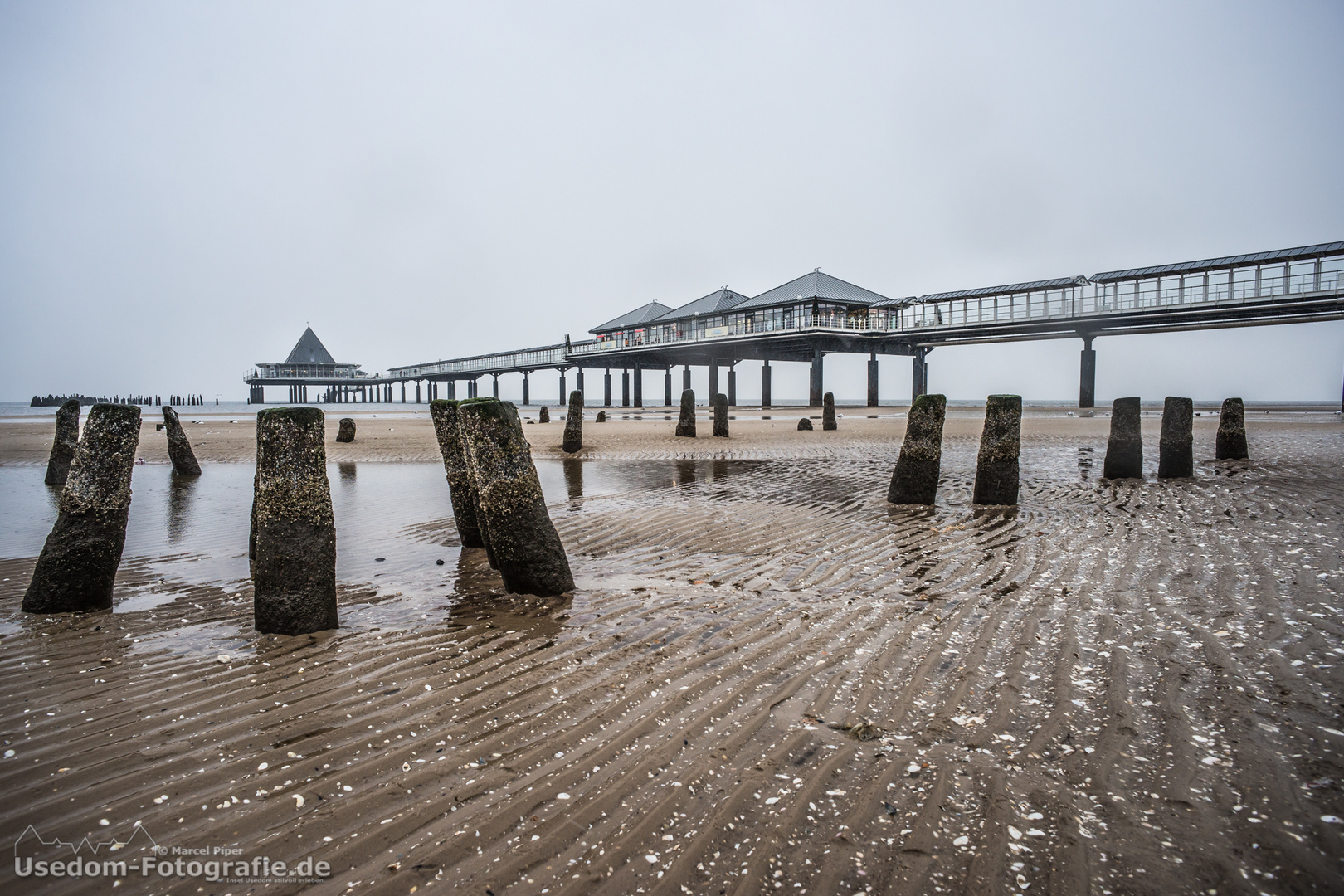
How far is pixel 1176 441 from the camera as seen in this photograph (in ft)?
31.4

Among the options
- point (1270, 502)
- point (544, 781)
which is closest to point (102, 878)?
point (544, 781)

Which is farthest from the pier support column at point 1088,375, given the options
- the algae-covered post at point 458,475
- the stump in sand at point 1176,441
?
the algae-covered post at point 458,475

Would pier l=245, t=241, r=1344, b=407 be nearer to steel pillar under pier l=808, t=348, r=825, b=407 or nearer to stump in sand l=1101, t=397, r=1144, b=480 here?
steel pillar under pier l=808, t=348, r=825, b=407

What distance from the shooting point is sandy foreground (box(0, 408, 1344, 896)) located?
6.09ft

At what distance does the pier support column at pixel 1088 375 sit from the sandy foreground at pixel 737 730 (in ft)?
117

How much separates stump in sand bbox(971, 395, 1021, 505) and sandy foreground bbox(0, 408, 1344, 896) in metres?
2.45

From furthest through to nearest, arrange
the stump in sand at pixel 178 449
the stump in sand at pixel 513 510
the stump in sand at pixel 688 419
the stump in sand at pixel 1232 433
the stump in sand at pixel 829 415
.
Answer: the stump in sand at pixel 829 415, the stump in sand at pixel 688 419, the stump in sand at pixel 178 449, the stump in sand at pixel 1232 433, the stump in sand at pixel 513 510

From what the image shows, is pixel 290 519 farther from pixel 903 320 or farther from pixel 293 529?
pixel 903 320

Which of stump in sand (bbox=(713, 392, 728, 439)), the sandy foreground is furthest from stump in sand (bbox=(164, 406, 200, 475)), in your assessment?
stump in sand (bbox=(713, 392, 728, 439))

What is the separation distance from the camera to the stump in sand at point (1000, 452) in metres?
7.62

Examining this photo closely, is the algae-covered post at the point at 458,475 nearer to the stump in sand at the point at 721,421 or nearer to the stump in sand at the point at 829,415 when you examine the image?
the stump in sand at the point at 721,421

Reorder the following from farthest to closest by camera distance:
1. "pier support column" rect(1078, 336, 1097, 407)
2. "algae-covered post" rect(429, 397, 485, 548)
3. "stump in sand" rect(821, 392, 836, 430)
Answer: "pier support column" rect(1078, 336, 1097, 407)
"stump in sand" rect(821, 392, 836, 430)
"algae-covered post" rect(429, 397, 485, 548)

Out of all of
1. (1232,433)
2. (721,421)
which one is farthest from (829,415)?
(1232,433)

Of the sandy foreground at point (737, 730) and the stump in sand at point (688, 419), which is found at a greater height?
the stump in sand at point (688, 419)
